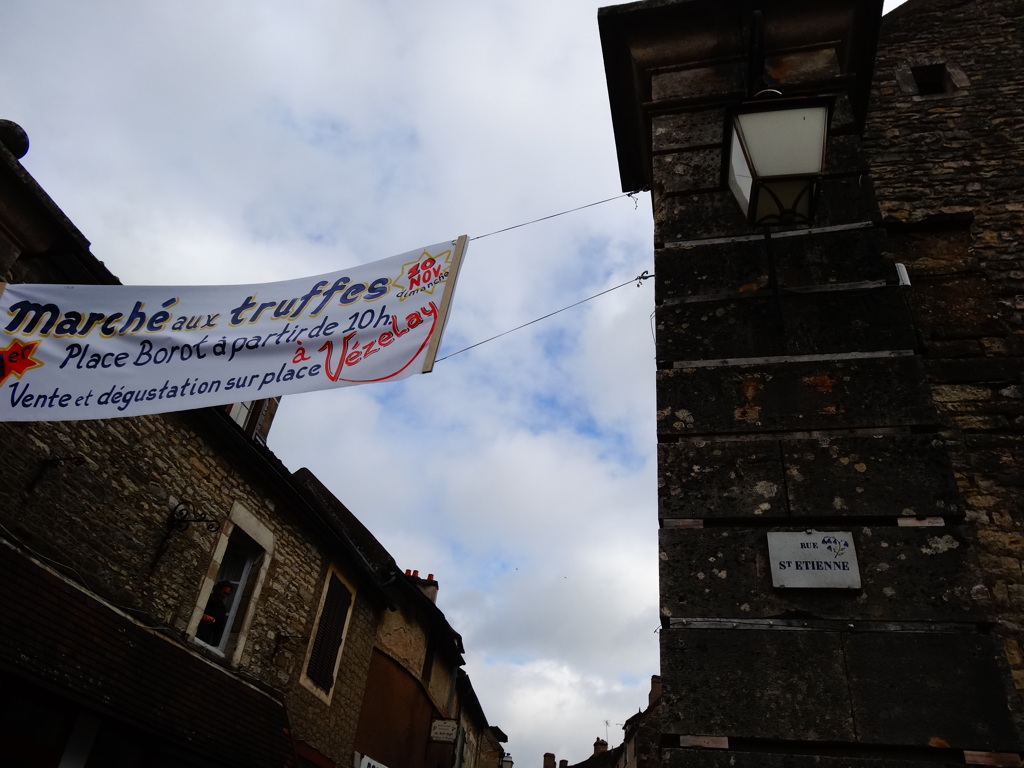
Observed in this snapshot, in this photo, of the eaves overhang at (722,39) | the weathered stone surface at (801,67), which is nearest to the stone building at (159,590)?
the eaves overhang at (722,39)

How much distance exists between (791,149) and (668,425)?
3.65ft

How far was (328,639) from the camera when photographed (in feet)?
37.2

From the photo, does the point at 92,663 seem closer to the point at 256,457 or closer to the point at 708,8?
the point at 256,457

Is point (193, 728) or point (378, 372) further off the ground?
point (378, 372)

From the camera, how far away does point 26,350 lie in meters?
3.82

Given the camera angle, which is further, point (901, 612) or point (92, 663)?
point (92, 663)

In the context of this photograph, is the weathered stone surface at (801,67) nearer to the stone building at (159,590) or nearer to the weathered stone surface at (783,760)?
the weathered stone surface at (783,760)

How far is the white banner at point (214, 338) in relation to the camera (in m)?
3.47

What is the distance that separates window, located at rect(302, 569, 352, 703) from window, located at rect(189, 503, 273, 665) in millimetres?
1657

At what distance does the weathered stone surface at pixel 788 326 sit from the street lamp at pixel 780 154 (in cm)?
36

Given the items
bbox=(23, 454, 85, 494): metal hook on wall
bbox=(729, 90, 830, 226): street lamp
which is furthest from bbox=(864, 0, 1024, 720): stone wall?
bbox=(23, 454, 85, 494): metal hook on wall

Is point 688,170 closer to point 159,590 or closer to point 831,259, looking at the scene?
point 831,259

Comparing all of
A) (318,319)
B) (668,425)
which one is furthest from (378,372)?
(668,425)

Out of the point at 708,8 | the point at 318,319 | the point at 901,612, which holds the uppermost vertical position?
the point at 708,8
